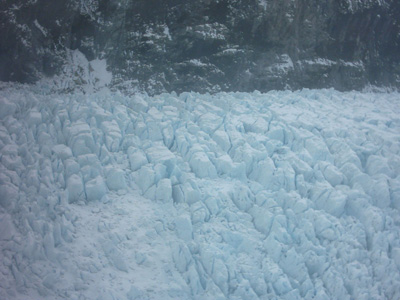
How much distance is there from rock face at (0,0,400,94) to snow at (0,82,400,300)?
0.67m

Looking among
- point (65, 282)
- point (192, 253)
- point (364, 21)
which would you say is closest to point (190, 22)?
point (364, 21)

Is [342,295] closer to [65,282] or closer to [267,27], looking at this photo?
[65,282]

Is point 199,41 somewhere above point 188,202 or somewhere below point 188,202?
above

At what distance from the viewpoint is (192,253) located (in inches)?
119

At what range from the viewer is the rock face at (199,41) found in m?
4.66

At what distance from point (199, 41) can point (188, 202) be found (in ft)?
9.07

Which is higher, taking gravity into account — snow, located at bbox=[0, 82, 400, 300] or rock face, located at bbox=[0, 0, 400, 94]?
rock face, located at bbox=[0, 0, 400, 94]

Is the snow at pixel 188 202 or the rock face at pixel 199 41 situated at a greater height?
the rock face at pixel 199 41

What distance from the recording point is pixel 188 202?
3385mm

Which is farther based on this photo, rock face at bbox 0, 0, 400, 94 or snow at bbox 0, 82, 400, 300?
rock face at bbox 0, 0, 400, 94

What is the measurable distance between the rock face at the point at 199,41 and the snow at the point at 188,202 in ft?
2.20

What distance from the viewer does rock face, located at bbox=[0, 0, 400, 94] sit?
4664 millimetres

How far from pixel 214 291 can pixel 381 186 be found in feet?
6.81

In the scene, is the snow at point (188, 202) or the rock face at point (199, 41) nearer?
the snow at point (188, 202)
